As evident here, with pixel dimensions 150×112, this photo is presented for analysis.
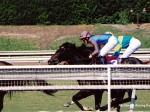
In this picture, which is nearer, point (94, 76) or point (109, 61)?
point (94, 76)

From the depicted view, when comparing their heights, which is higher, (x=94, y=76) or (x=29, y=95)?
(x=94, y=76)

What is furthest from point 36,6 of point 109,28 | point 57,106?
point 57,106

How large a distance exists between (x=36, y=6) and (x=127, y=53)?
70.3ft

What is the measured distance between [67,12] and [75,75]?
2380cm

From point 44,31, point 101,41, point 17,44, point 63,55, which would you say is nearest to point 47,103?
point 63,55

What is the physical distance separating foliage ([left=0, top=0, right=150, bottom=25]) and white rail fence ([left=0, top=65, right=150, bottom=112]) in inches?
917

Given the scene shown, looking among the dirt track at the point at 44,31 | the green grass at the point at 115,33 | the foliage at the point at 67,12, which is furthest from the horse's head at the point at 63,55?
the foliage at the point at 67,12

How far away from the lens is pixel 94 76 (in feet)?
28.5

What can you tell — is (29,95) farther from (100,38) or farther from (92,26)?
(92,26)

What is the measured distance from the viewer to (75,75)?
8.60 meters

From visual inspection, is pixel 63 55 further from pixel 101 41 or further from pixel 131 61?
pixel 131 61

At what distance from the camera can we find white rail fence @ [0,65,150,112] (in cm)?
845

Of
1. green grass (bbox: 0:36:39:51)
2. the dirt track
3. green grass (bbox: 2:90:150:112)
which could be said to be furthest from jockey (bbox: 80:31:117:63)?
the dirt track

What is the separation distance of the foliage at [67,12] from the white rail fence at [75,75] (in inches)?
917
